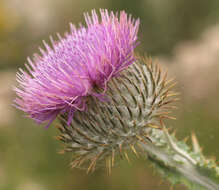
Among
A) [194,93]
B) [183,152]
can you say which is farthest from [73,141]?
[194,93]

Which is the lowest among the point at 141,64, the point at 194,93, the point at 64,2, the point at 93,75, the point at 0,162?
the point at 0,162

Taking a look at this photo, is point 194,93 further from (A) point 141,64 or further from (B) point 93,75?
(B) point 93,75

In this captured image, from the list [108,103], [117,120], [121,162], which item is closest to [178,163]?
[117,120]

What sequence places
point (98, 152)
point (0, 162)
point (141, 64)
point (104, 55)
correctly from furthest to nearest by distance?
point (0, 162) → point (141, 64) → point (98, 152) → point (104, 55)

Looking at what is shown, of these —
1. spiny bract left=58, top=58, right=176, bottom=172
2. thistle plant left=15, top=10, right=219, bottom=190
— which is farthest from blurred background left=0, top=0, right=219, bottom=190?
spiny bract left=58, top=58, right=176, bottom=172

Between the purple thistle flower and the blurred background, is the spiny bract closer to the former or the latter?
the purple thistle flower

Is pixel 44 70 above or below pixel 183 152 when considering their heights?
above

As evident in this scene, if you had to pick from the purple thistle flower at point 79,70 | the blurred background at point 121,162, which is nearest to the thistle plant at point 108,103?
the purple thistle flower at point 79,70

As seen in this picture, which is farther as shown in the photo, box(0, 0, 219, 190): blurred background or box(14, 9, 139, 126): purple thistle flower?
box(0, 0, 219, 190): blurred background
